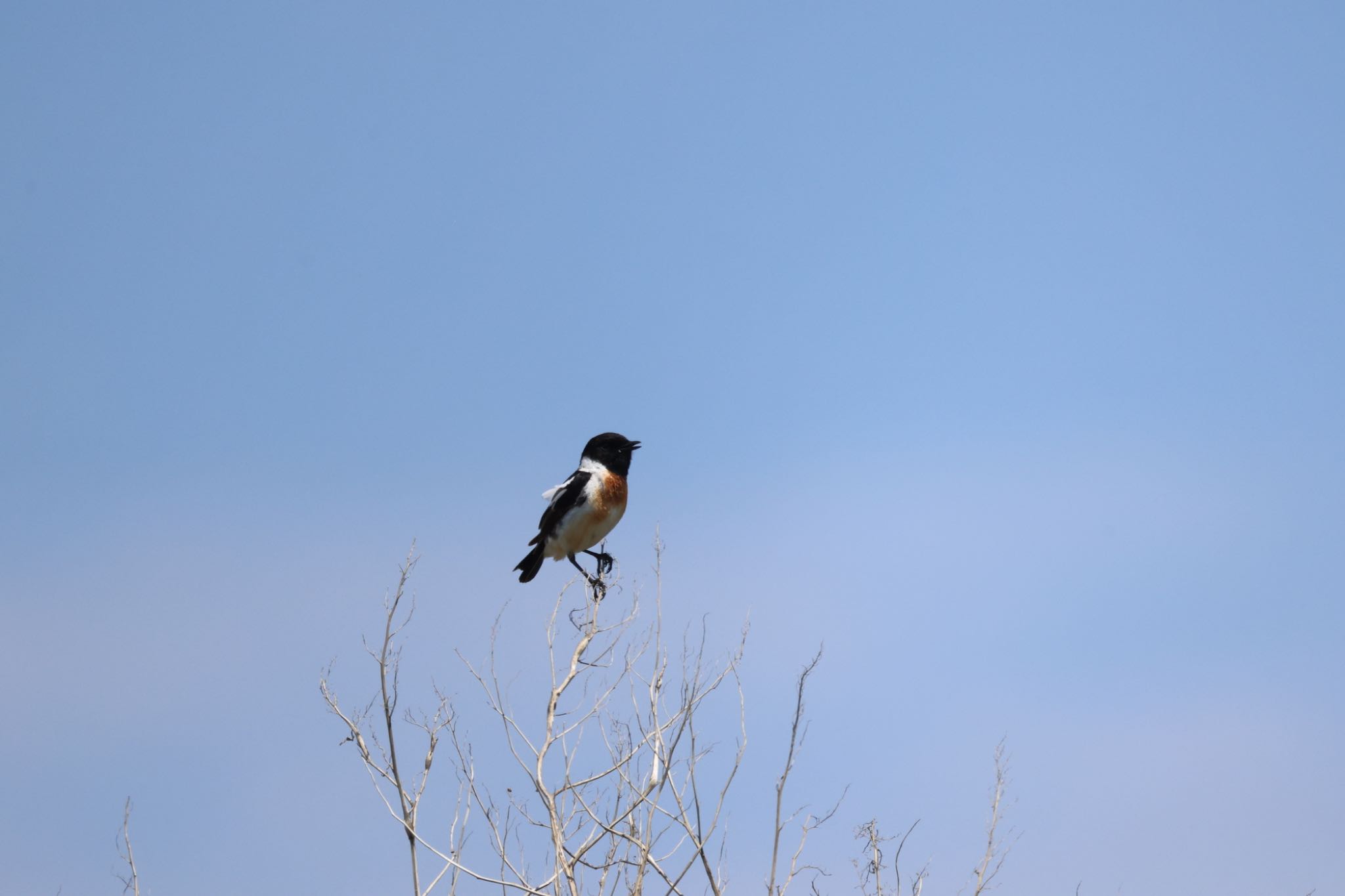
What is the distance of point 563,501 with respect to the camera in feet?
32.3

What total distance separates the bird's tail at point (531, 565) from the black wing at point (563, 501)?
9 centimetres

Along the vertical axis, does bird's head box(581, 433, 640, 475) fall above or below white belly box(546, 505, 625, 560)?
above

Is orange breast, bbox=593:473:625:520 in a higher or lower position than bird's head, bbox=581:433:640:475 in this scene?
lower

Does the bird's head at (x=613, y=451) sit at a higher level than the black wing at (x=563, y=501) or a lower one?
higher

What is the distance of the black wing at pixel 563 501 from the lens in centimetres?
979

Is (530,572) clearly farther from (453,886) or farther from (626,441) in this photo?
(453,886)

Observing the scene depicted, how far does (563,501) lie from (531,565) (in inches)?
26.0

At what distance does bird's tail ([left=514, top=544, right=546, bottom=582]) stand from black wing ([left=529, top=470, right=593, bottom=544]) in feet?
0.31

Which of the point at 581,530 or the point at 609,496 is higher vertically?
the point at 609,496

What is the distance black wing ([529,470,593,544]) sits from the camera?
9.79 m

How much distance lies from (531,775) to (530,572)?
412 centimetres

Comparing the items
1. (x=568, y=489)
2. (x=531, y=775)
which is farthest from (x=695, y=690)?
(x=568, y=489)

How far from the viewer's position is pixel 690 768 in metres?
5.80

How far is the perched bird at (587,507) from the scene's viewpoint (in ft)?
32.0
